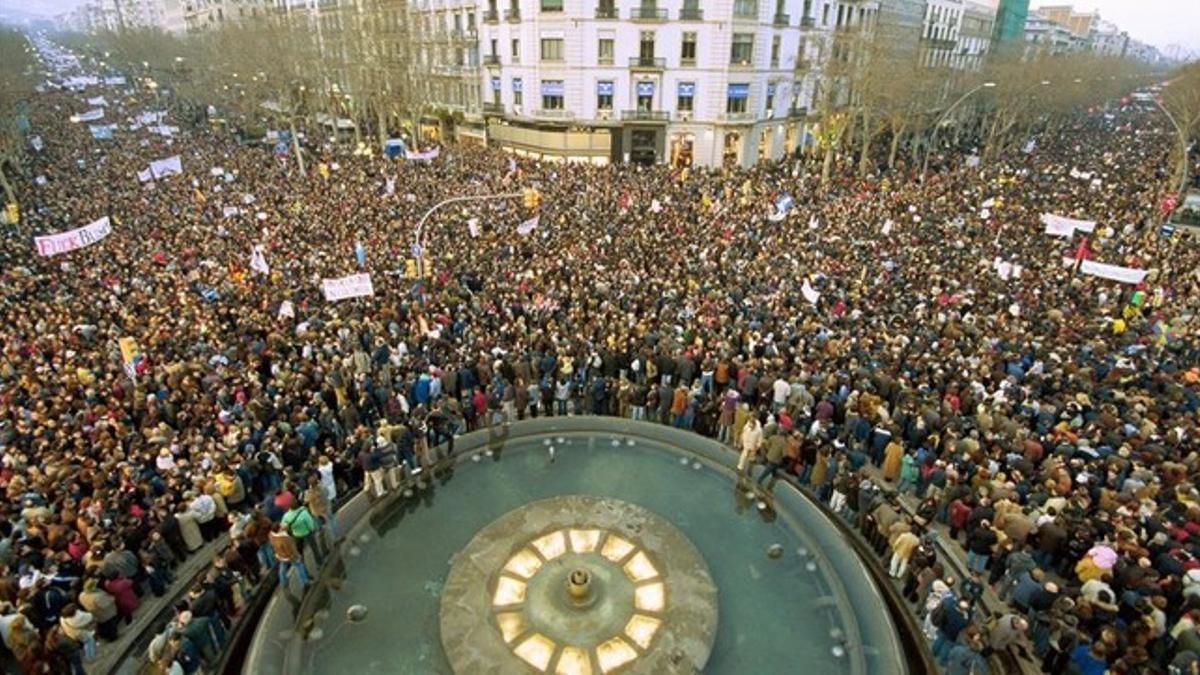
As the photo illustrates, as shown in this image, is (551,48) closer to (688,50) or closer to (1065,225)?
(688,50)

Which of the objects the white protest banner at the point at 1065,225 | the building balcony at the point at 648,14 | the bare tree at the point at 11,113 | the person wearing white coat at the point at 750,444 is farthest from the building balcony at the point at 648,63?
the person wearing white coat at the point at 750,444

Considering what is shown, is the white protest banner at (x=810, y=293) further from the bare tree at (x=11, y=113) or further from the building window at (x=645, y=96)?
the bare tree at (x=11, y=113)

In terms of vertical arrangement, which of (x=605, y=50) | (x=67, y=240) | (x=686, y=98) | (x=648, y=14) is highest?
(x=648, y=14)

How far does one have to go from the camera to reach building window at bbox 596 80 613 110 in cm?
4750

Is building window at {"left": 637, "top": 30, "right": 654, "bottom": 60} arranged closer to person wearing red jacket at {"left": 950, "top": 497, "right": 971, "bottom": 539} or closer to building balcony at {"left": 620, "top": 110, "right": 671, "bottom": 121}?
building balcony at {"left": 620, "top": 110, "right": 671, "bottom": 121}

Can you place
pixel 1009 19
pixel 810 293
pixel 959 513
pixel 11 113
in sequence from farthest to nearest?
pixel 1009 19, pixel 11 113, pixel 810 293, pixel 959 513

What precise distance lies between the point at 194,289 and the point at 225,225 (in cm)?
780

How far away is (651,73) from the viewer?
47.2 meters

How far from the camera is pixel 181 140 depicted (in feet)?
175

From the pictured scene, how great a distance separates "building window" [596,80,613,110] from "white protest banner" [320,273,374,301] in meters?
33.7

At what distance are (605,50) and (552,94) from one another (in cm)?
498

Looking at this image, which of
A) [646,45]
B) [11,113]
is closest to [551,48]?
[646,45]

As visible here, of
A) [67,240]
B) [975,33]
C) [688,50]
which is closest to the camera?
[67,240]

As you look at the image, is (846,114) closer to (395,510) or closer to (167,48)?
(395,510)
